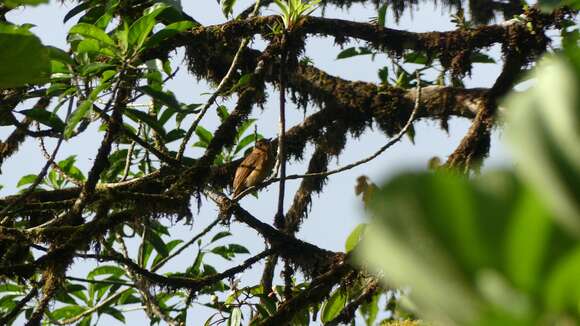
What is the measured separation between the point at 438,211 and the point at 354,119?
3.71 m

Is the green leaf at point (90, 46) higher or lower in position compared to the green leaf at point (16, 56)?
higher

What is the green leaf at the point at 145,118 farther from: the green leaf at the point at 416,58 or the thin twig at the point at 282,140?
the green leaf at the point at 416,58

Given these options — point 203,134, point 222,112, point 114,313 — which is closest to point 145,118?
point 222,112

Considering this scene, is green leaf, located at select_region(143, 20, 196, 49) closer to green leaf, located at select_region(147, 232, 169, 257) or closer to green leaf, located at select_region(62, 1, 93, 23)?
green leaf, located at select_region(62, 1, 93, 23)

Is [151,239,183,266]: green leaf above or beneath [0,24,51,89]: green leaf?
above

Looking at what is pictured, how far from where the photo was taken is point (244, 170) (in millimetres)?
3547

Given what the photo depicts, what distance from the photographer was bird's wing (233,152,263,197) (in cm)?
352

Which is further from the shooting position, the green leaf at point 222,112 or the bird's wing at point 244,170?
the bird's wing at point 244,170

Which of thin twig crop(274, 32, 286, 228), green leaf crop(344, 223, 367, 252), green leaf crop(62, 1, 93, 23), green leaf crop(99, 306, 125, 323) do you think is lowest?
green leaf crop(344, 223, 367, 252)

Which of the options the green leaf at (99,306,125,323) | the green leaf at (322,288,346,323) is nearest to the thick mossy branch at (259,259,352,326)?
the green leaf at (322,288,346,323)

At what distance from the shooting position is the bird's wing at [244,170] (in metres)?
3.52

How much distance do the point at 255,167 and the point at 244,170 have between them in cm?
9

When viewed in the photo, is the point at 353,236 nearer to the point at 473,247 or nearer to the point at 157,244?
the point at 157,244

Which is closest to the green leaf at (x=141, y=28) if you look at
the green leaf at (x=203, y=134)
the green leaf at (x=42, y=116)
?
the green leaf at (x=42, y=116)
